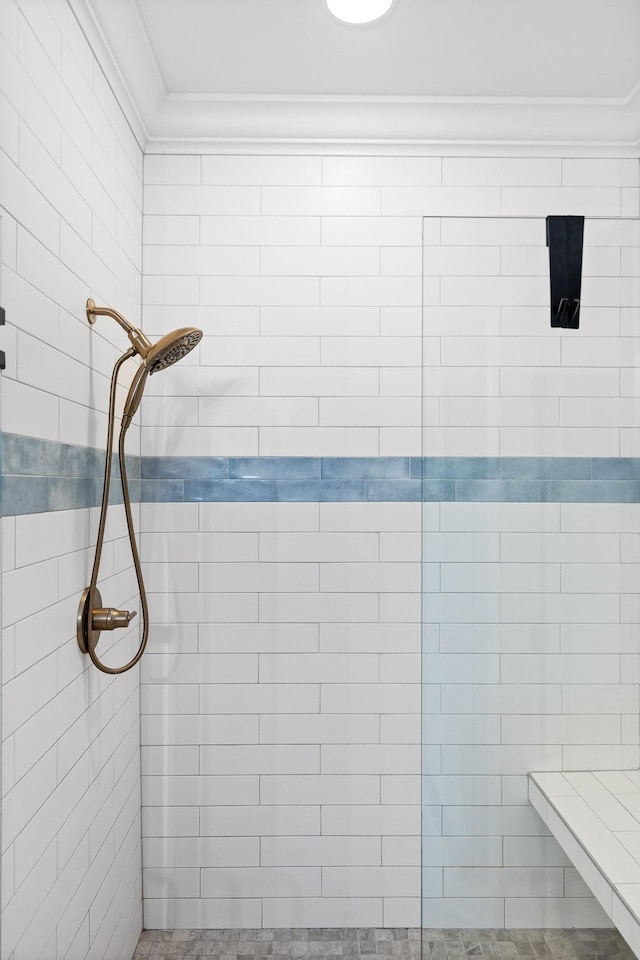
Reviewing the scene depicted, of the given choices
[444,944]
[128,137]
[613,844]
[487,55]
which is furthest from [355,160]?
[444,944]

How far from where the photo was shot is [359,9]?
1544 mm

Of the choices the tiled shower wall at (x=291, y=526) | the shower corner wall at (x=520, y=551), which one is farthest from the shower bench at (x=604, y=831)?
the tiled shower wall at (x=291, y=526)

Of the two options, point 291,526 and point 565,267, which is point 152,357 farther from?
point 565,267

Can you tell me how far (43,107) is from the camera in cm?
124

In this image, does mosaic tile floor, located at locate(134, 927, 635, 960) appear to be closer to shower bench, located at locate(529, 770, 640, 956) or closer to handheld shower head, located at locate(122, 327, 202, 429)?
shower bench, located at locate(529, 770, 640, 956)

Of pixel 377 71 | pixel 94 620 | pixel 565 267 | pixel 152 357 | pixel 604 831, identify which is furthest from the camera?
pixel 377 71

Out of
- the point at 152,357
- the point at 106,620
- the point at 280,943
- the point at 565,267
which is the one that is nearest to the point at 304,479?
the point at 152,357

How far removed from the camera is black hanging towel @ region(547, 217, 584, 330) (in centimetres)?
116

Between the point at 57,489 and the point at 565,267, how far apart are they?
1021 mm

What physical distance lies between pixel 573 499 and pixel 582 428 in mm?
123

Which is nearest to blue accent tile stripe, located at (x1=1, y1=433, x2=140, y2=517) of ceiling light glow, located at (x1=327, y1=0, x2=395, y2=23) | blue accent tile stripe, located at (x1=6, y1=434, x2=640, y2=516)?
blue accent tile stripe, located at (x1=6, y1=434, x2=640, y2=516)

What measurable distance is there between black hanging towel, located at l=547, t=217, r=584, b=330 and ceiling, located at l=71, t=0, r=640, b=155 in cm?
74

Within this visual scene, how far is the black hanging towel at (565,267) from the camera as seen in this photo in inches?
45.8

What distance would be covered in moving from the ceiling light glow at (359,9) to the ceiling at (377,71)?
0.10 feet
